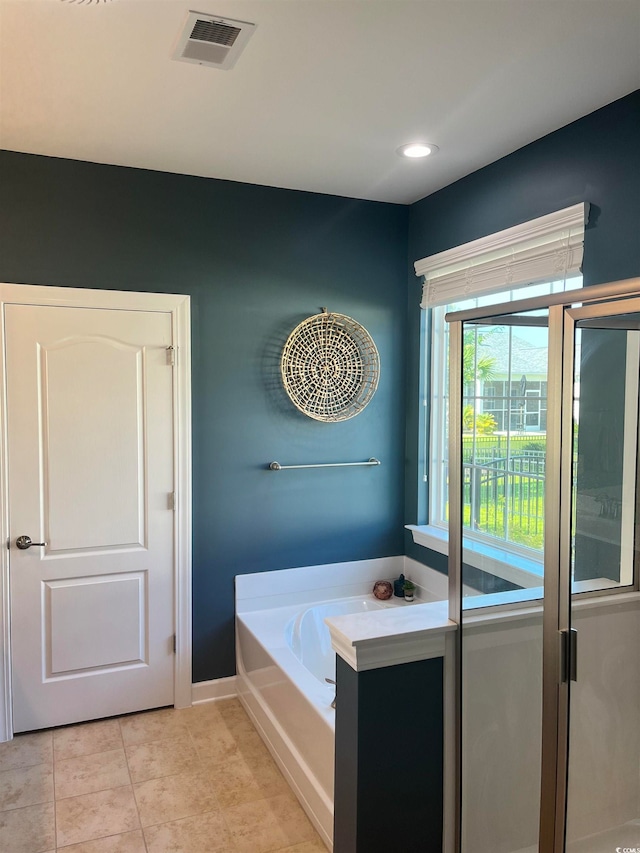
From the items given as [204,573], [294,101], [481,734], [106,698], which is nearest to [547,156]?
[294,101]

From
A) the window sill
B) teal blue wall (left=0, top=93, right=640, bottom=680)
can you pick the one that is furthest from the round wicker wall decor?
the window sill

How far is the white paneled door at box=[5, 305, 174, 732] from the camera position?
116 inches

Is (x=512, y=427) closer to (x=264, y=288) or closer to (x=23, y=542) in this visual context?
(x=264, y=288)

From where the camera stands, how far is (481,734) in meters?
1.94

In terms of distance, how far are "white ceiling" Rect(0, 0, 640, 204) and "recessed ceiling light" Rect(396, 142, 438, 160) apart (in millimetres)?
49

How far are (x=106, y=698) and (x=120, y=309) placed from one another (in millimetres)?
1864

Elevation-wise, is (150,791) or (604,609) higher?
(604,609)

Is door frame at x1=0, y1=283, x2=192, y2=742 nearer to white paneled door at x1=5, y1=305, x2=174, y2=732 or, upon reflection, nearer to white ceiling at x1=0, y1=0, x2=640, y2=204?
white paneled door at x1=5, y1=305, x2=174, y2=732

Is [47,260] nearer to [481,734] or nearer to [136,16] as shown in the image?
[136,16]

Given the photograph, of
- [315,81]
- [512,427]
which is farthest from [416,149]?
[512,427]

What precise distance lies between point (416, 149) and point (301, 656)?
2.43 meters

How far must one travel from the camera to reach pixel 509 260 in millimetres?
2865

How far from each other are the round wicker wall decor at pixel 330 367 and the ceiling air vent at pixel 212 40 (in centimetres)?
150

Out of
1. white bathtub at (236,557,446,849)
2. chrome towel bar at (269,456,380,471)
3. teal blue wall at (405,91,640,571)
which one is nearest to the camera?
teal blue wall at (405,91,640,571)
